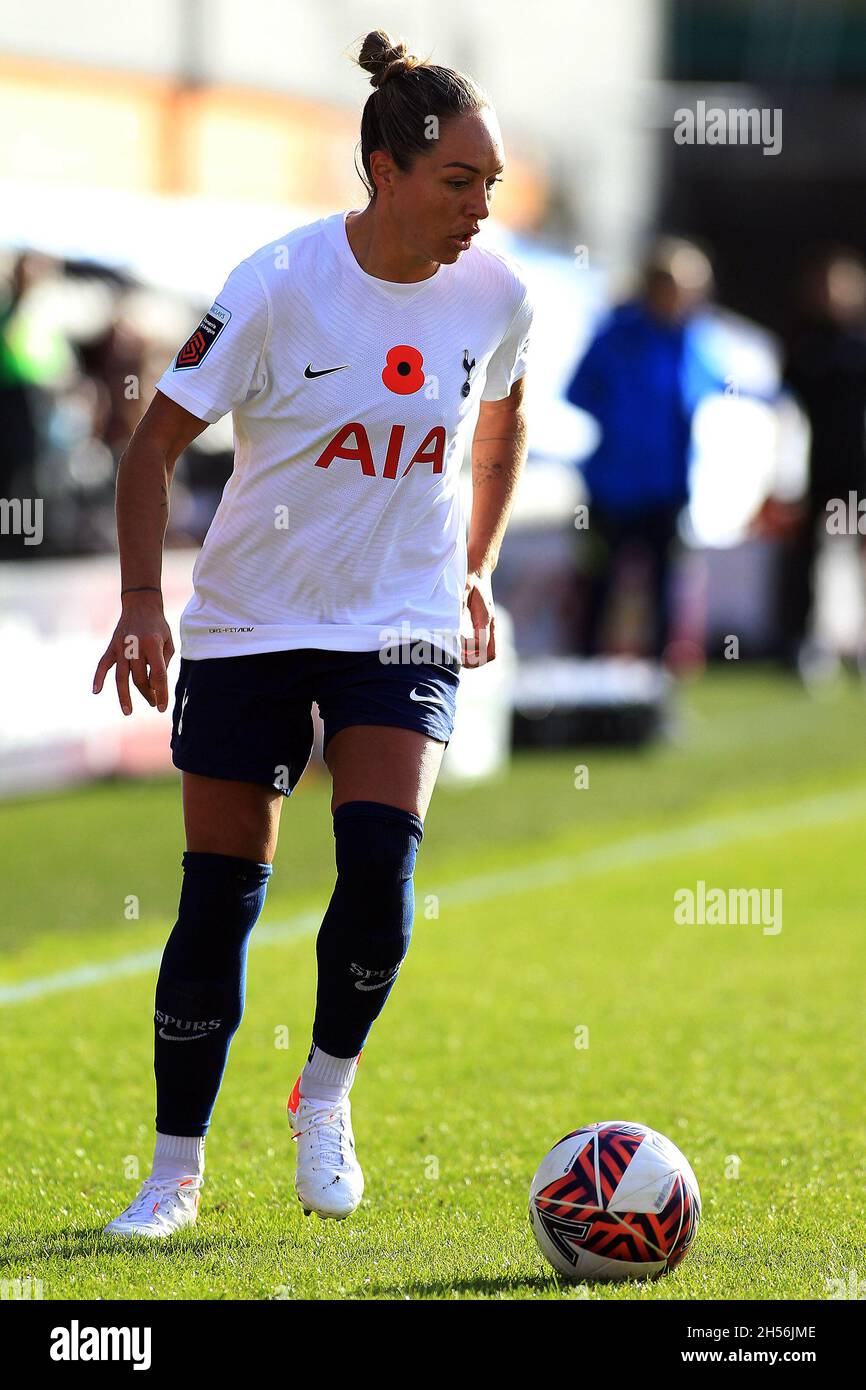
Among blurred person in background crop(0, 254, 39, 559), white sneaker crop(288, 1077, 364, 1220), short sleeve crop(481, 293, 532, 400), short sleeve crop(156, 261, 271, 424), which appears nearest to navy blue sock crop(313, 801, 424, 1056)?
white sneaker crop(288, 1077, 364, 1220)

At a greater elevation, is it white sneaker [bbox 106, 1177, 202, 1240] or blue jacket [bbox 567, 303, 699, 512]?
blue jacket [bbox 567, 303, 699, 512]

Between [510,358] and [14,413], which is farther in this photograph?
[14,413]

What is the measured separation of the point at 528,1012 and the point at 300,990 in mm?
780

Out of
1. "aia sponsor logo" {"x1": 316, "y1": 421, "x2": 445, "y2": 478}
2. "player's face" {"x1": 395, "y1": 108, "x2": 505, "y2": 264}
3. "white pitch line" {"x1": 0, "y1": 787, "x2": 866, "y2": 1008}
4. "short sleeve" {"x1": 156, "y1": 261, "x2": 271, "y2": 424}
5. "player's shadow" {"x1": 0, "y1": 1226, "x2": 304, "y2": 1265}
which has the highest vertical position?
"player's face" {"x1": 395, "y1": 108, "x2": 505, "y2": 264}

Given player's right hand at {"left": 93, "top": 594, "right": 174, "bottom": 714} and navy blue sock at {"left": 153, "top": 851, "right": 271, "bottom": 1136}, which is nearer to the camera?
player's right hand at {"left": 93, "top": 594, "right": 174, "bottom": 714}

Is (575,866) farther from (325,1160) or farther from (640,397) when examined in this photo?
(325,1160)

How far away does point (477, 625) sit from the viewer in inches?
179

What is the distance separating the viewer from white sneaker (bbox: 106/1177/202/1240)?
4090mm

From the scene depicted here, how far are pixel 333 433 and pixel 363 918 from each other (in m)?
0.95

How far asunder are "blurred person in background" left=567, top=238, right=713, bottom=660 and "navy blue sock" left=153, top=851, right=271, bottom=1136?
29.1 feet

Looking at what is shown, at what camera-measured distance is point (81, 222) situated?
46.4 ft

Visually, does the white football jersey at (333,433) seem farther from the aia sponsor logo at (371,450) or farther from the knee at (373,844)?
the knee at (373,844)

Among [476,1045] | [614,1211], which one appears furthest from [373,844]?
[476,1045]

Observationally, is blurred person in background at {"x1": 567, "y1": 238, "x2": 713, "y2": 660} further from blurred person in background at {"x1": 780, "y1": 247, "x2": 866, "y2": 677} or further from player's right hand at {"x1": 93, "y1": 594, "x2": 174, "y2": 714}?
player's right hand at {"x1": 93, "y1": 594, "x2": 174, "y2": 714}
